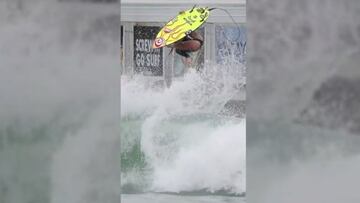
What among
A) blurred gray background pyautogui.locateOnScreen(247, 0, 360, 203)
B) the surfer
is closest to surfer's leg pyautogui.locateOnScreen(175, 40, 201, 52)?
the surfer

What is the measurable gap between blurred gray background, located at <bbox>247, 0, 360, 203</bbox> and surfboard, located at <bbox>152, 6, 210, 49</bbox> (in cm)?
23

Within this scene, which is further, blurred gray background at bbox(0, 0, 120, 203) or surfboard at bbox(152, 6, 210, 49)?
surfboard at bbox(152, 6, 210, 49)

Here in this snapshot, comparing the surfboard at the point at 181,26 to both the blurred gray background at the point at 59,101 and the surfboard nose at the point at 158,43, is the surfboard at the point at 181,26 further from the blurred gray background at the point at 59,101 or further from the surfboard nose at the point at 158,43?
the blurred gray background at the point at 59,101

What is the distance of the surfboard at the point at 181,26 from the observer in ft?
6.68

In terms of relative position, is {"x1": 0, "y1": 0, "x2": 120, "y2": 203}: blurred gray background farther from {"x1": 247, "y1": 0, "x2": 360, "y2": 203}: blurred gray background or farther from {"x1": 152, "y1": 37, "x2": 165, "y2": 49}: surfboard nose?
{"x1": 247, "y1": 0, "x2": 360, "y2": 203}: blurred gray background

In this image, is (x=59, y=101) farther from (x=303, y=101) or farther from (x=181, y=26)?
(x=303, y=101)

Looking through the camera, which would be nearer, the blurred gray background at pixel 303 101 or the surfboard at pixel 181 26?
the blurred gray background at pixel 303 101

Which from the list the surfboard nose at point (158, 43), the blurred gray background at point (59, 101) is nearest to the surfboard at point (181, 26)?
the surfboard nose at point (158, 43)

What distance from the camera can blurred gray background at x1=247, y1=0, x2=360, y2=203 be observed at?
1871 millimetres

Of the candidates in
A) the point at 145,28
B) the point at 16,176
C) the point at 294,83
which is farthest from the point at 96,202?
the point at 294,83

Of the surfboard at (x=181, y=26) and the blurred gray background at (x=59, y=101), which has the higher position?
the surfboard at (x=181, y=26)

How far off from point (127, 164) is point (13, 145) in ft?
1.33

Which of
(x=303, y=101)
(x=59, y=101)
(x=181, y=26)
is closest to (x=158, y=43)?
(x=181, y=26)

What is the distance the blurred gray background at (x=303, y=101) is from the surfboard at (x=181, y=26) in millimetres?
231
